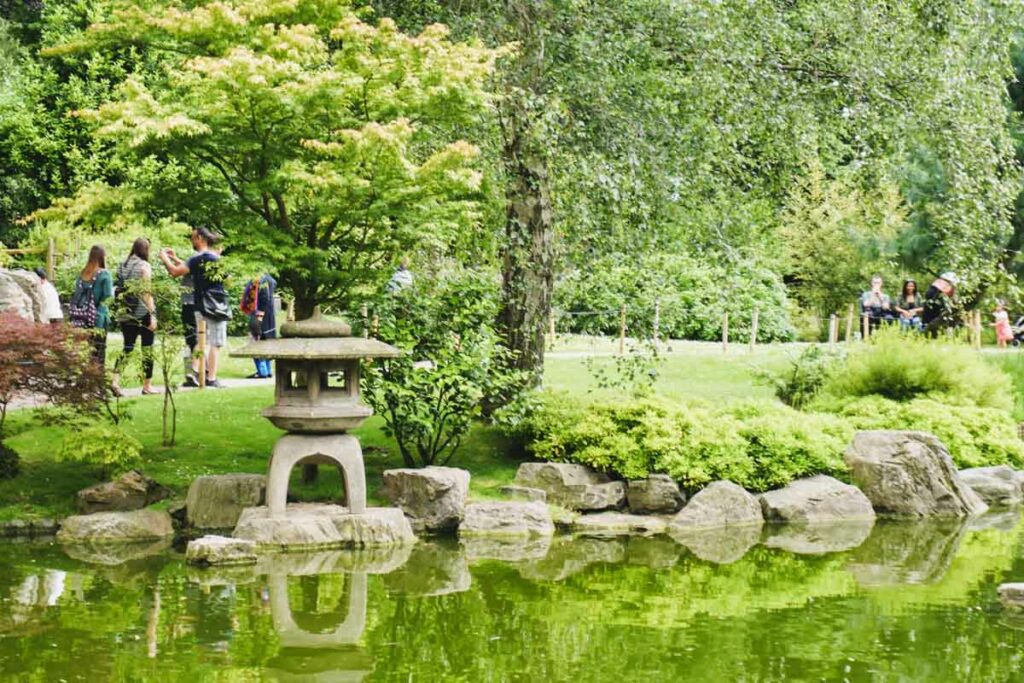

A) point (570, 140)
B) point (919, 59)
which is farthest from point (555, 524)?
point (919, 59)

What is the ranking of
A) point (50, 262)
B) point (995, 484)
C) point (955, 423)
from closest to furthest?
1. point (995, 484)
2. point (955, 423)
3. point (50, 262)

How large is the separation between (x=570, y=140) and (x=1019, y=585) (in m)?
6.46

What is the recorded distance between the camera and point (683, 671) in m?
8.37

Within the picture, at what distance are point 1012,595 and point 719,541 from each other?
3.49 metres

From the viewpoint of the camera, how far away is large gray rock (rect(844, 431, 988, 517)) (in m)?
15.0

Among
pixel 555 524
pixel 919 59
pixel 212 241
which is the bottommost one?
pixel 555 524

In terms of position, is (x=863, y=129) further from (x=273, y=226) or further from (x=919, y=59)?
(x=273, y=226)

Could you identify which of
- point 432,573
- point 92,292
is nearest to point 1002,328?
point 92,292

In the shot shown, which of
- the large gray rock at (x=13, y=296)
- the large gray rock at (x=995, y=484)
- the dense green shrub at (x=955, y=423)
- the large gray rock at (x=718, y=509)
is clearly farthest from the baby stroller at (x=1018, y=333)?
the large gray rock at (x=13, y=296)

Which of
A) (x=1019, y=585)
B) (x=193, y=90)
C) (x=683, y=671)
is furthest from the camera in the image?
(x=193, y=90)

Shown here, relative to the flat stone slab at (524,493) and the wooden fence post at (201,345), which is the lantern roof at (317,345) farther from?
the wooden fence post at (201,345)

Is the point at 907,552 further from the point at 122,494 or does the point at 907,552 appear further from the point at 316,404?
the point at 122,494

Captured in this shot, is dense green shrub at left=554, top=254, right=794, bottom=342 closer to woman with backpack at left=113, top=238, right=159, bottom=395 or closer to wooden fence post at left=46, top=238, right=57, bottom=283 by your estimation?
woman with backpack at left=113, top=238, right=159, bottom=395

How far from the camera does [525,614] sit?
991 centimetres
